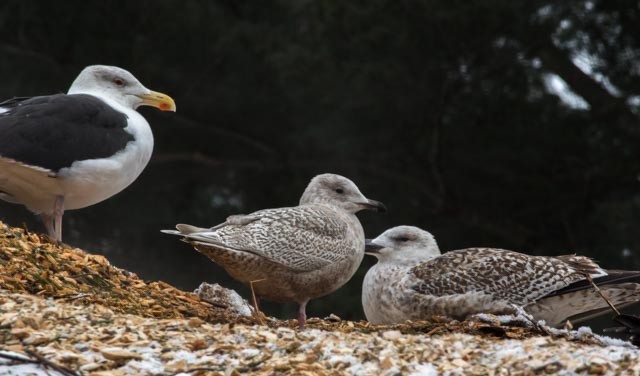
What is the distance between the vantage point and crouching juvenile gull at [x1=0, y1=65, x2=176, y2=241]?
15.5 ft

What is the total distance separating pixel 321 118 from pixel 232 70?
103 cm

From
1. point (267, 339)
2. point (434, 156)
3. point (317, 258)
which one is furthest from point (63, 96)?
point (434, 156)

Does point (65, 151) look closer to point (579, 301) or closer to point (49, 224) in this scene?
point (49, 224)

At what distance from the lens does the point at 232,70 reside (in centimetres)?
1034

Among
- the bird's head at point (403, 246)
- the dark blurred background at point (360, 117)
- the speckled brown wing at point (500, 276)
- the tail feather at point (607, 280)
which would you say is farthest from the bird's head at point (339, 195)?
the dark blurred background at point (360, 117)

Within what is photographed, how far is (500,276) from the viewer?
4.66 m

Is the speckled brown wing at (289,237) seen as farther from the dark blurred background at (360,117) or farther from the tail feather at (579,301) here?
the dark blurred background at (360,117)

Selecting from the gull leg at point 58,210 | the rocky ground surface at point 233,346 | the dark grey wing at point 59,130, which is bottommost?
the rocky ground surface at point 233,346

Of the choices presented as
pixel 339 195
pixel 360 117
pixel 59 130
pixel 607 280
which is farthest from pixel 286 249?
pixel 360 117

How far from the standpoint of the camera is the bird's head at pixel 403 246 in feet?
17.0

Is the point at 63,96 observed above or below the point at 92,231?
above

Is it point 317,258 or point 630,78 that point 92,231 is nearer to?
point 630,78

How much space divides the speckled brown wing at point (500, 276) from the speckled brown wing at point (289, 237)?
397 millimetres

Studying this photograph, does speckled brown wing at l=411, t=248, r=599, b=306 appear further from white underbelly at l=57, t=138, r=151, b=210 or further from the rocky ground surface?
white underbelly at l=57, t=138, r=151, b=210
